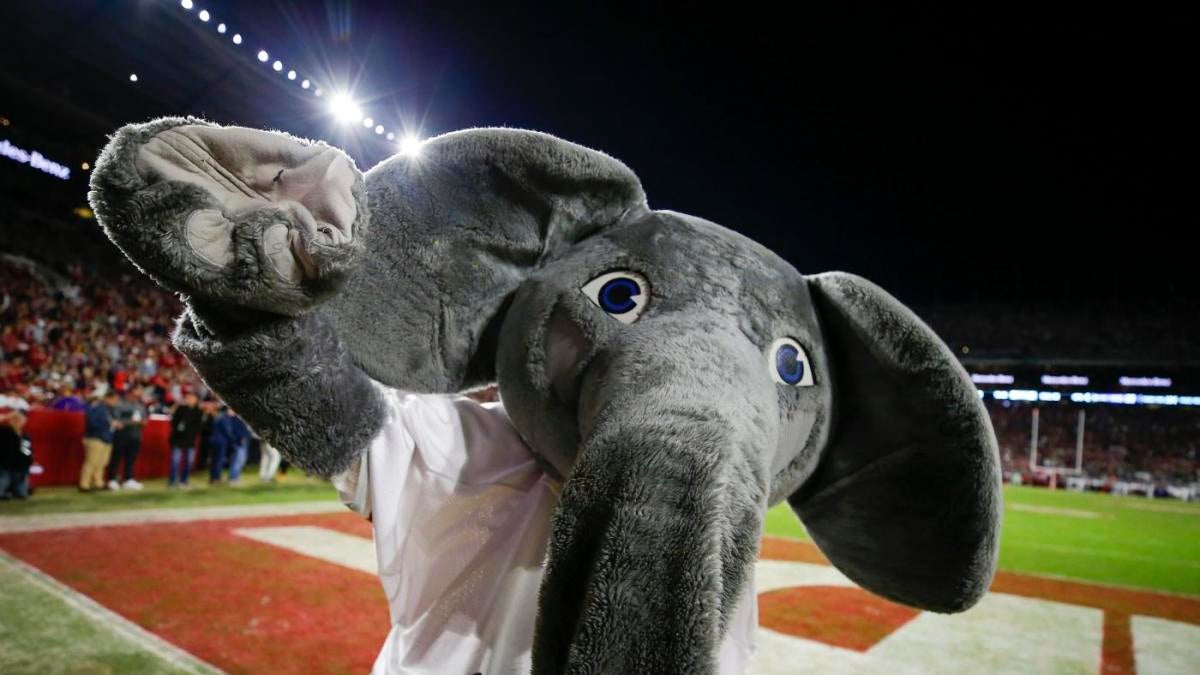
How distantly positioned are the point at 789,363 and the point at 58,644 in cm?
447

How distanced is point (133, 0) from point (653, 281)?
1252 centimetres

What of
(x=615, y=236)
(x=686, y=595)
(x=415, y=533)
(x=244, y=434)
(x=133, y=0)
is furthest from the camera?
(x=244, y=434)

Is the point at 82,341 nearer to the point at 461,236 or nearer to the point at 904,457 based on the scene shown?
the point at 461,236

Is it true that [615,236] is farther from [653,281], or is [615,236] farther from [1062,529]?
[1062,529]

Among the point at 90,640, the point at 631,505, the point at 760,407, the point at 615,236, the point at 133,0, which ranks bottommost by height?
the point at 90,640

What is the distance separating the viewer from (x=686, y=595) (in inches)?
33.7

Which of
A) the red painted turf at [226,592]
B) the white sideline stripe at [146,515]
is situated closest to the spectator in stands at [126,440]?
the white sideline stripe at [146,515]

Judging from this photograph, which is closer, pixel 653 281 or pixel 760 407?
pixel 760 407

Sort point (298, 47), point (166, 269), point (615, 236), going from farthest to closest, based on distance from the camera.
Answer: point (298, 47)
point (615, 236)
point (166, 269)

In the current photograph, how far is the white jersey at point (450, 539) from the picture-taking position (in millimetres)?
1383

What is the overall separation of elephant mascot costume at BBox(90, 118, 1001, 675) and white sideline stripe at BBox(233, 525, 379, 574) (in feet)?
17.3

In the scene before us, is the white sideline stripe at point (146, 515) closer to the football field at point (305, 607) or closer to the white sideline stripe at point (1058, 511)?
the football field at point (305, 607)

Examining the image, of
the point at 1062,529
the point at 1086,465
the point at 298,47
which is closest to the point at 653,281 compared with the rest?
the point at 298,47

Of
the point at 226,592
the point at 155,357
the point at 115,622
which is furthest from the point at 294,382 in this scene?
the point at 155,357
